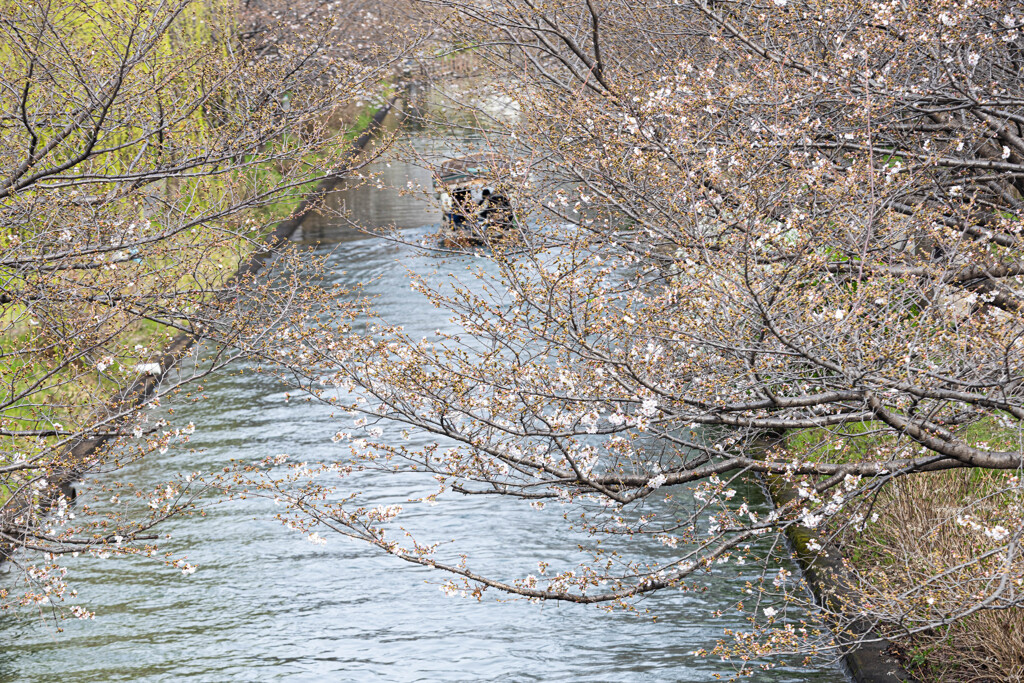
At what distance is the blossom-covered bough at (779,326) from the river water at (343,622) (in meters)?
0.61

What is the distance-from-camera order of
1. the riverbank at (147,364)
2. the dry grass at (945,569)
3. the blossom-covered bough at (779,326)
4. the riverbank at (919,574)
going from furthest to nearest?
1. the riverbank at (147,364)
2. the riverbank at (919,574)
3. the dry grass at (945,569)
4. the blossom-covered bough at (779,326)

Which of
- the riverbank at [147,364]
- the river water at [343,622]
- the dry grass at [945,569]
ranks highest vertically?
the riverbank at [147,364]

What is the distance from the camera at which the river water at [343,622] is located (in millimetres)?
8500

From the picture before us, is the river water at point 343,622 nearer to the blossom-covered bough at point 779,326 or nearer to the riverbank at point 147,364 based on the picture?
the blossom-covered bough at point 779,326

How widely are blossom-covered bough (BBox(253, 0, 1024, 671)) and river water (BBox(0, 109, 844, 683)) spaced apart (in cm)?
61

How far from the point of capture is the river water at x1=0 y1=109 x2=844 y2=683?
27.9 ft

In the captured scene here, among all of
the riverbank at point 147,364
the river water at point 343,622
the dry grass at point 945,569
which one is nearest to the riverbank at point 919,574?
the dry grass at point 945,569

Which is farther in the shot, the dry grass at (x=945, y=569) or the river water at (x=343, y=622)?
the river water at (x=343, y=622)

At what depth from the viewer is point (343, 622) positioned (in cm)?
933

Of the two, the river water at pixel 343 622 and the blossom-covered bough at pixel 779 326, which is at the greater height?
the blossom-covered bough at pixel 779 326

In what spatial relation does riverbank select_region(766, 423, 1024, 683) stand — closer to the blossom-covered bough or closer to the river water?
the blossom-covered bough

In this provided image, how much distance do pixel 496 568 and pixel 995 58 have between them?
21.9 feet

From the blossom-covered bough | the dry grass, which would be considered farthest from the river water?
the dry grass

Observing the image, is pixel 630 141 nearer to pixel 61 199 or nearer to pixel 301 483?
pixel 61 199
